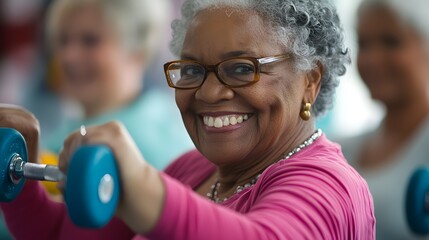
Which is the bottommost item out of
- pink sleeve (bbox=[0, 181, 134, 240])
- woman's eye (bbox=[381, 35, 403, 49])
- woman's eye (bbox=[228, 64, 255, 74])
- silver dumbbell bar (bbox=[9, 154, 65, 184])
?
pink sleeve (bbox=[0, 181, 134, 240])

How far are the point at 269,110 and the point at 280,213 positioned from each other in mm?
321

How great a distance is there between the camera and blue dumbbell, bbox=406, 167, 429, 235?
1532 millimetres

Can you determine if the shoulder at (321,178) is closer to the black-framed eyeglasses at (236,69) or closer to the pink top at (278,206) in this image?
the pink top at (278,206)

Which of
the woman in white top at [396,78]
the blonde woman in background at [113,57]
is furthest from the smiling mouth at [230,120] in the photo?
the blonde woman in background at [113,57]

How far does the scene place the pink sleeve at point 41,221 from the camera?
160 centimetres

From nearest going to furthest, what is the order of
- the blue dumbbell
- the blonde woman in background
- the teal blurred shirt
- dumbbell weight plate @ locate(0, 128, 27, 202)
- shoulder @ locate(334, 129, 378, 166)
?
dumbbell weight plate @ locate(0, 128, 27, 202) < the blue dumbbell < shoulder @ locate(334, 129, 378, 166) < the teal blurred shirt < the blonde woman in background

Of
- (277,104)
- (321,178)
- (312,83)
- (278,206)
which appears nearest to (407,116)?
(312,83)

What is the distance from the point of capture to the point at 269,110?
4.42 feet

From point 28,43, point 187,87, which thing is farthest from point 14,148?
point 28,43

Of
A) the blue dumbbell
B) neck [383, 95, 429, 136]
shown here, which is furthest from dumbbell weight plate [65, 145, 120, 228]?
neck [383, 95, 429, 136]

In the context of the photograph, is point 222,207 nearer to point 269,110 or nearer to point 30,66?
point 269,110

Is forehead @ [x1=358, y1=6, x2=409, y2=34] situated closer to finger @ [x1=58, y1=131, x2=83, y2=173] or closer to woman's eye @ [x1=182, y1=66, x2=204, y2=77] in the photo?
woman's eye @ [x1=182, y1=66, x2=204, y2=77]

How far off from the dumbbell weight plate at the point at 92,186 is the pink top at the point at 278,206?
73mm

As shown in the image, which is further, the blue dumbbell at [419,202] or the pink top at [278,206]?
the blue dumbbell at [419,202]
